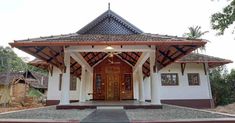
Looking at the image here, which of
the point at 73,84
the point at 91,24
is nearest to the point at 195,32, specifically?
the point at 73,84

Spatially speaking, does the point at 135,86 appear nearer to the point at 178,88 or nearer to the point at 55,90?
the point at 178,88

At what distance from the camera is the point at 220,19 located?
11688 mm

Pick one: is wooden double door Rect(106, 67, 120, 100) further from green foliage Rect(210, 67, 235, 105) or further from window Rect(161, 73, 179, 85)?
green foliage Rect(210, 67, 235, 105)

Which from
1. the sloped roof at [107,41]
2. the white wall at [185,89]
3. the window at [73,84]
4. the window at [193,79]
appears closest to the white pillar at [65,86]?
the sloped roof at [107,41]

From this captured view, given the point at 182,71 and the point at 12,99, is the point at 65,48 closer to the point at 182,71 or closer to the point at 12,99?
the point at 182,71

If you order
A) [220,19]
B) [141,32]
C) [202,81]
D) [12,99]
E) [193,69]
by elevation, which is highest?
[220,19]

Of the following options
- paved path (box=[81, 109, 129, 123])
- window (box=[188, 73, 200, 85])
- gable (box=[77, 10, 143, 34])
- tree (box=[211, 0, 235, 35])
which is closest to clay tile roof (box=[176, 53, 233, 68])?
window (box=[188, 73, 200, 85])

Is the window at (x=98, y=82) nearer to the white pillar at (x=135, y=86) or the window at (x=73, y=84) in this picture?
the window at (x=73, y=84)

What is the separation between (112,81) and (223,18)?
7945 millimetres

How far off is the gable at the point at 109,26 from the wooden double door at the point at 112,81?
3.59 meters

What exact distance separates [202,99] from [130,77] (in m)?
5.35

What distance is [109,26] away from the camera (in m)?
10.6

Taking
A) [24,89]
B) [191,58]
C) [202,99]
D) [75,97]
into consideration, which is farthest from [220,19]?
[24,89]

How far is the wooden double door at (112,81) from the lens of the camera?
44.9 ft
